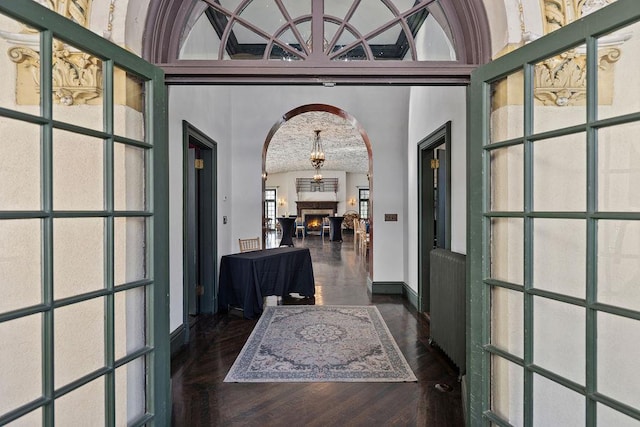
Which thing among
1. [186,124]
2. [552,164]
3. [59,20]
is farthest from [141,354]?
[186,124]

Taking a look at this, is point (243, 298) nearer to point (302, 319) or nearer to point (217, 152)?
point (302, 319)

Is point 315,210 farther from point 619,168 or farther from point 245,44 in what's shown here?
point 619,168

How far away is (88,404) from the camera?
1.48 meters

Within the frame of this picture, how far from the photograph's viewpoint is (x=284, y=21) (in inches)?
75.2

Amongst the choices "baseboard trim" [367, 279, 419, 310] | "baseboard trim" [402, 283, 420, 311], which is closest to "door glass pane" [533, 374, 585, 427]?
"baseboard trim" [402, 283, 420, 311]

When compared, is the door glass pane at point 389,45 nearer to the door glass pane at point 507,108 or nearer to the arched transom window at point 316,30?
the arched transom window at point 316,30

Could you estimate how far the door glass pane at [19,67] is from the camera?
1263 mm

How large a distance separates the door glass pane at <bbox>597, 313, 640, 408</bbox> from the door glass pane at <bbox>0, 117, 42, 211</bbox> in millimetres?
2162

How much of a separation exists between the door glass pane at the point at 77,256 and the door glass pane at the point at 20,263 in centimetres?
7

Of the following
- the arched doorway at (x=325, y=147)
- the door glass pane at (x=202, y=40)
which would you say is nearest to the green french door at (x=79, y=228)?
the door glass pane at (x=202, y=40)

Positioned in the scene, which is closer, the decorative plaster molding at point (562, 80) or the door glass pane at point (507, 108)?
the decorative plaster molding at point (562, 80)

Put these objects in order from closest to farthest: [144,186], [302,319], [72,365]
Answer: [72,365], [144,186], [302,319]

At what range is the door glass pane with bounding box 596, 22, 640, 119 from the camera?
128cm

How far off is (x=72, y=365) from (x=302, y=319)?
9.42 ft
